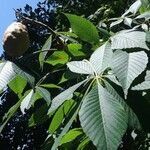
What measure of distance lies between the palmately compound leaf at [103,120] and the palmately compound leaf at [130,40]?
0.12m

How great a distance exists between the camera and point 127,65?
977 mm

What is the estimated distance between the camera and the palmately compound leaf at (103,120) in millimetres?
812

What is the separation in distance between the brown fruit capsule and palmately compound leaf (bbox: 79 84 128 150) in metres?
0.39

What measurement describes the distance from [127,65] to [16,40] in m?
0.45

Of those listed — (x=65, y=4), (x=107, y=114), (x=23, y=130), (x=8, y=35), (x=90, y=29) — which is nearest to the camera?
(x=107, y=114)

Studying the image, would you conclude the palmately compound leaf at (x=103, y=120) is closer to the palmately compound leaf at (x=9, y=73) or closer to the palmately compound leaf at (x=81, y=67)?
the palmately compound leaf at (x=81, y=67)

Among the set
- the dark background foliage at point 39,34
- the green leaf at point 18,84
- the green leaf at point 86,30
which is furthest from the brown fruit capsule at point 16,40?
the dark background foliage at point 39,34

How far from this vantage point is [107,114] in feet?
2.87

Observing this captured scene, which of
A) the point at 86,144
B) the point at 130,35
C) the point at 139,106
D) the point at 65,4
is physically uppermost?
the point at 130,35

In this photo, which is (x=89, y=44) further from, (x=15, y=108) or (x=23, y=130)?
(x=23, y=130)

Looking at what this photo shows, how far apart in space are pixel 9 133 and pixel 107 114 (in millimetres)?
18473

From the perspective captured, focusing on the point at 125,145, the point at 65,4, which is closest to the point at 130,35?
the point at 125,145

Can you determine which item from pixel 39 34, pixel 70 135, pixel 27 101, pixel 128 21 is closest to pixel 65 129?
pixel 70 135

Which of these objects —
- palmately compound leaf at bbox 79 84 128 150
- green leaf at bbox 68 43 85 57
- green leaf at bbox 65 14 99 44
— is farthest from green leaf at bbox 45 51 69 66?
palmately compound leaf at bbox 79 84 128 150
